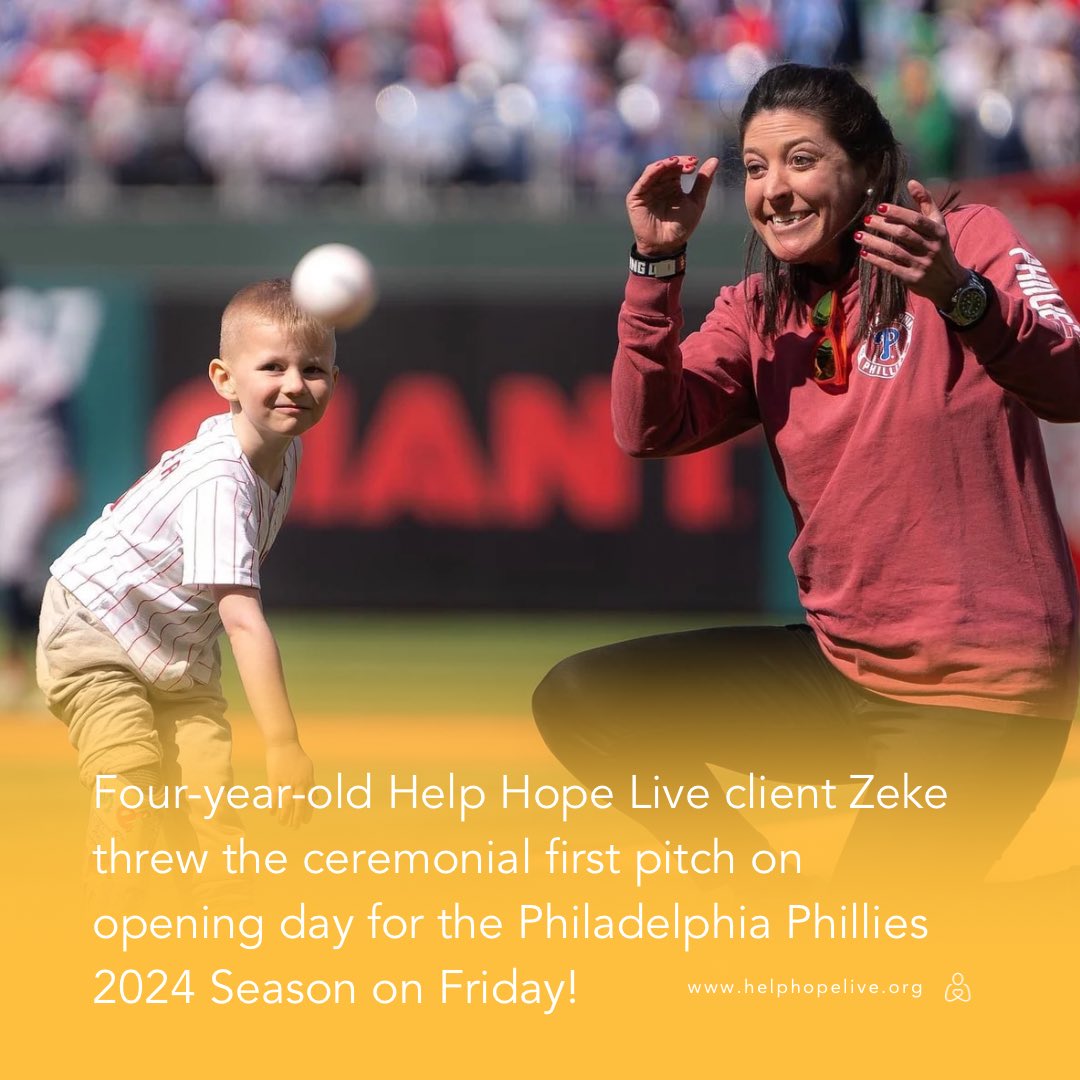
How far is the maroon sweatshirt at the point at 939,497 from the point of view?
3.82 m

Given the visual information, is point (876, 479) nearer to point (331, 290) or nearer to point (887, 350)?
point (887, 350)

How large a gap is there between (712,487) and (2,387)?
17.7 feet

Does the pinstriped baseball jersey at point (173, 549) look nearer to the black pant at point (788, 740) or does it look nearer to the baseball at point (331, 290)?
the baseball at point (331, 290)

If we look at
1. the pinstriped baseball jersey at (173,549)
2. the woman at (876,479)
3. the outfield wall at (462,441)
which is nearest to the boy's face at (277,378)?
the pinstriped baseball jersey at (173,549)

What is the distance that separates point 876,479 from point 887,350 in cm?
28

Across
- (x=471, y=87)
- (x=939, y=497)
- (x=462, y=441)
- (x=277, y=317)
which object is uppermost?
(x=471, y=87)

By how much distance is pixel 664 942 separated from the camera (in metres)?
4.14

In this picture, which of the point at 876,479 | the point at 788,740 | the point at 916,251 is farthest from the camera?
the point at 788,740

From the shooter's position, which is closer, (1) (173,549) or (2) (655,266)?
(2) (655,266)

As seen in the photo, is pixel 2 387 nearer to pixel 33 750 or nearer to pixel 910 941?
pixel 33 750

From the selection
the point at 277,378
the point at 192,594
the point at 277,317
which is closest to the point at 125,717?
the point at 192,594

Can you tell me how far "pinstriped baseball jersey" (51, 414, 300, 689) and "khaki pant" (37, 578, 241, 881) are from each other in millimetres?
48

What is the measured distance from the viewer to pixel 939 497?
3.84m

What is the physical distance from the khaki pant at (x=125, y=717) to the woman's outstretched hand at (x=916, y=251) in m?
1.99
